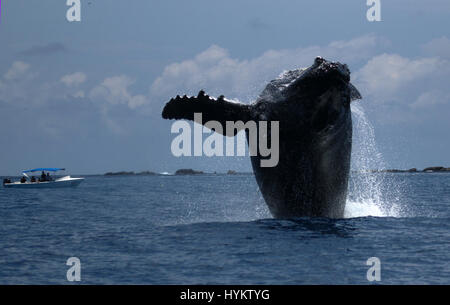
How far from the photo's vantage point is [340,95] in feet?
44.0

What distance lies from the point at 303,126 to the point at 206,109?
227 cm

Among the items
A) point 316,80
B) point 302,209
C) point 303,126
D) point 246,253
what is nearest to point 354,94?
point 316,80

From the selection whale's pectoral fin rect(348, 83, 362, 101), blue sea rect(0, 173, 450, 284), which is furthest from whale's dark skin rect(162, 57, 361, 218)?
blue sea rect(0, 173, 450, 284)

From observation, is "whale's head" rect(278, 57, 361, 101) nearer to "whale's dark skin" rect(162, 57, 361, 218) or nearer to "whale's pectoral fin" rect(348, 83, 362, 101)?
"whale's dark skin" rect(162, 57, 361, 218)

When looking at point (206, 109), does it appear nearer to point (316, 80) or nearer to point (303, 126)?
point (303, 126)

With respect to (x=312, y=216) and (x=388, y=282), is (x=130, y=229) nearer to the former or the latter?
(x=312, y=216)

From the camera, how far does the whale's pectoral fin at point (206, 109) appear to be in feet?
42.3

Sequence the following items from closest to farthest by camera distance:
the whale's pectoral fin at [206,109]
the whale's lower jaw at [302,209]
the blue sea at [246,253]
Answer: the blue sea at [246,253], the whale's pectoral fin at [206,109], the whale's lower jaw at [302,209]

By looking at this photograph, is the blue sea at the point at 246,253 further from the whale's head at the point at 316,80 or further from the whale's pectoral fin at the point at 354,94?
the whale's pectoral fin at the point at 354,94

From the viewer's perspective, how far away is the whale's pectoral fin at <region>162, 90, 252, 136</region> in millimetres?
12891

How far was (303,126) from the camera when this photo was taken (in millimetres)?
13195

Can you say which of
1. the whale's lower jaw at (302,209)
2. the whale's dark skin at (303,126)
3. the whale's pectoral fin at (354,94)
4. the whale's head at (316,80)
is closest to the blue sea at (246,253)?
the whale's lower jaw at (302,209)

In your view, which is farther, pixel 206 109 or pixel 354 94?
pixel 354 94

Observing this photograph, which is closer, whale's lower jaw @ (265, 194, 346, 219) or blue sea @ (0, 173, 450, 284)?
blue sea @ (0, 173, 450, 284)
